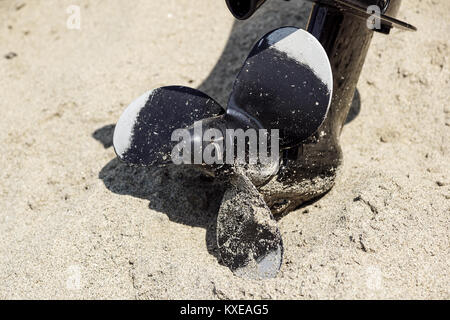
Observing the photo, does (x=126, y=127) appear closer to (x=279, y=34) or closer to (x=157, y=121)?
(x=157, y=121)

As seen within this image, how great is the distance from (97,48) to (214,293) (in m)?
1.93

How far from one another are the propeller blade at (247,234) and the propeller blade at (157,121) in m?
0.32

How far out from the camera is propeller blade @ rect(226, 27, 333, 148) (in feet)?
5.40

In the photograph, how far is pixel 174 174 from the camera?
2062mm

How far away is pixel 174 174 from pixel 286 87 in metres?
0.69

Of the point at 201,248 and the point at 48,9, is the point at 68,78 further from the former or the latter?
the point at 201,248

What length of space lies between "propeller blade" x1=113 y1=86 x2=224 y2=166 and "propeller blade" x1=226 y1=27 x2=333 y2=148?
0.47 feet

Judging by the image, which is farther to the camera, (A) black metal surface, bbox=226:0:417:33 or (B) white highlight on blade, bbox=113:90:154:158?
(B) white highlight on blade, bbox=113:90:154:158

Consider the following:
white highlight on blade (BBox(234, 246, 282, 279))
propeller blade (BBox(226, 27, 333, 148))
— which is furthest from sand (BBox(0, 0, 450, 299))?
propeller blade (BBox(226, 27, 333, 148))

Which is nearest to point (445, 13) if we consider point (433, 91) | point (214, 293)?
point (433, 91)

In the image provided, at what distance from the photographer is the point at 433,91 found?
7.87 feet

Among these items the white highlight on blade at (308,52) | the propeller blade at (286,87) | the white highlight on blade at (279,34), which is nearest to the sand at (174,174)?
the propeller blade at (286,87)

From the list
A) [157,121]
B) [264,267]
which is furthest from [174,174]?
[264,267]

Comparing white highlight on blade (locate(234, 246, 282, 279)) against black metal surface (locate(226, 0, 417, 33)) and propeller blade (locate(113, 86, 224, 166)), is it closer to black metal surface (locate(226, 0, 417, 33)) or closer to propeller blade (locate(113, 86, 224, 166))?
propeller blade (locate(113, 86, 224, 166))
